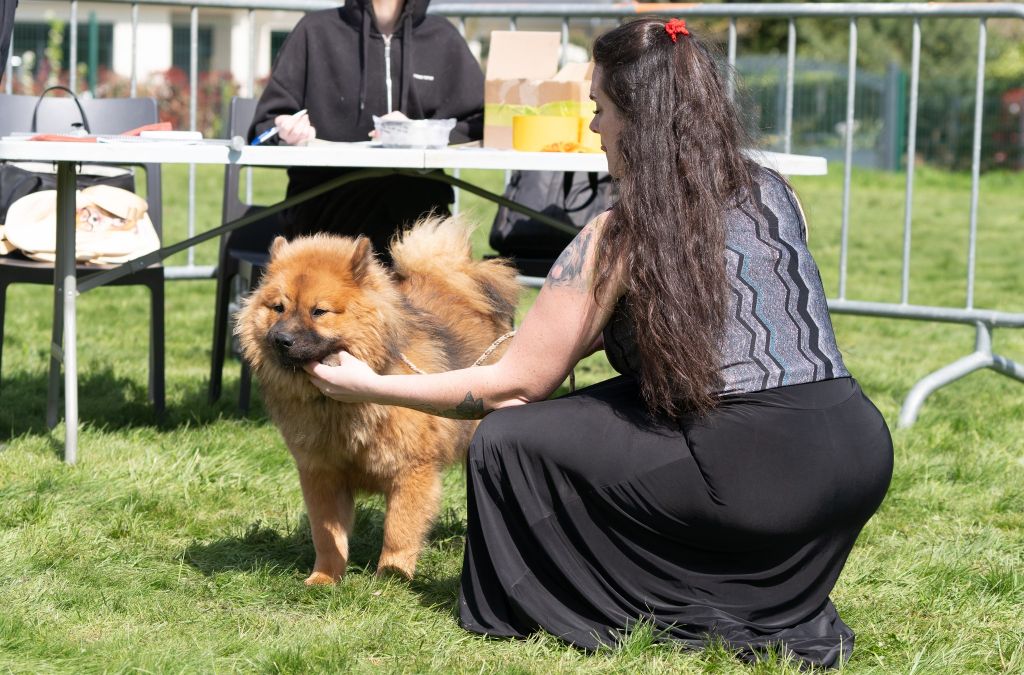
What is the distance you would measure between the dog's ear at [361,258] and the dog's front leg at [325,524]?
0.58 meters

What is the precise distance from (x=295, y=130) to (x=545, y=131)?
92 centimetres

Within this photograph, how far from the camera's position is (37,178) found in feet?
17.2

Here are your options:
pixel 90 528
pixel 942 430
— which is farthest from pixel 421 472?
pixel 942 430

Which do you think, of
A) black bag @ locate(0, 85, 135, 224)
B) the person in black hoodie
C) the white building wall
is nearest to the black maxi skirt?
the person in black hoodie

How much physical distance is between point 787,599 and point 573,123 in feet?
6.78

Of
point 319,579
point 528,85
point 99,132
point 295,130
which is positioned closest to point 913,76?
point 528,85

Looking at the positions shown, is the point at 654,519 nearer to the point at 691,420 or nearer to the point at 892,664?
the point at 691,420

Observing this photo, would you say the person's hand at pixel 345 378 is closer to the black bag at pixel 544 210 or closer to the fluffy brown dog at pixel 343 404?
the fluffy brown dog at pixel 343 404

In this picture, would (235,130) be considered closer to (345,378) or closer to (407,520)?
(407,520)

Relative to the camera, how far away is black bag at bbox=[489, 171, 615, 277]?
5430 mm

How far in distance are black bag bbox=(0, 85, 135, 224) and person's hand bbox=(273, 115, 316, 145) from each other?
3.13ft

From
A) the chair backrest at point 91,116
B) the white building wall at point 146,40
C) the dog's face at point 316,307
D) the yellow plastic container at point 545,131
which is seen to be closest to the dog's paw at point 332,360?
the dog's face at point 316,307

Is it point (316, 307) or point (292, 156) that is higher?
point (292, 156)

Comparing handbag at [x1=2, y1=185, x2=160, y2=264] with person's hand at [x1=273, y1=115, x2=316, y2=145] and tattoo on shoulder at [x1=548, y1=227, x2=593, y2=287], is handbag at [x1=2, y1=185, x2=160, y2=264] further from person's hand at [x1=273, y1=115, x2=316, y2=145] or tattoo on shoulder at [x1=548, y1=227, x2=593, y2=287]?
tattoo on shoulder at [x1=548, y1=227, x2=593, y2=287]
